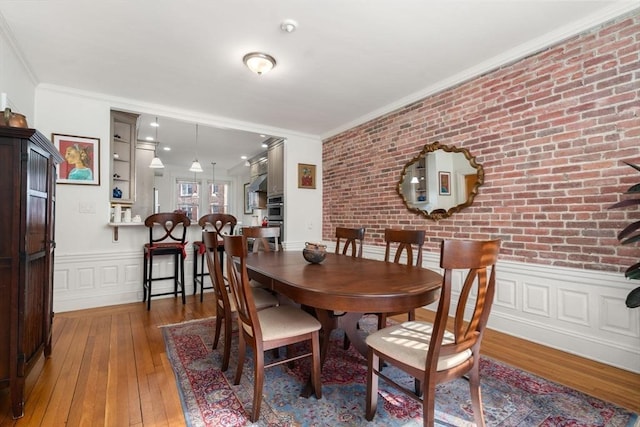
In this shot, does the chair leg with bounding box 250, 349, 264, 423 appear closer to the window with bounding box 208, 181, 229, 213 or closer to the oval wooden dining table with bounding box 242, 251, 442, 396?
the oval wooden dining table with bounding box 242, 251, 442, 396

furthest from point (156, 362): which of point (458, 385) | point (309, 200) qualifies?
point (309, 200)

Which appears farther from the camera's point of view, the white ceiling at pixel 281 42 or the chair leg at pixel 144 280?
the chair leg at pixel 144 280

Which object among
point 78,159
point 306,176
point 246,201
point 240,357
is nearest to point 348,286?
point 240,357

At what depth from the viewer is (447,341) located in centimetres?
146

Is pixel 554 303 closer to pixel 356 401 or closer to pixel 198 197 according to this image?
pixel 356 401

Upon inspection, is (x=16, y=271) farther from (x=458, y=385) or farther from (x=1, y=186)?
(x=458, y=385)

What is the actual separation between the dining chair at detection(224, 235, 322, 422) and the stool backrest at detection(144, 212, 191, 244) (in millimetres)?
2164

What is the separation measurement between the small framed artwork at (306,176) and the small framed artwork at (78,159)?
2867mm

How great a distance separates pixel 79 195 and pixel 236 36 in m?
2.69

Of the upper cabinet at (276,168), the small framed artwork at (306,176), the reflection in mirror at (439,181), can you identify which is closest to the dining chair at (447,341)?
the reflection in mirror at (439,181)

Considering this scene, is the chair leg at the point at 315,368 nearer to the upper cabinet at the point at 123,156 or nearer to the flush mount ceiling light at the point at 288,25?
the flush mount ceiling light at the point at 288,25

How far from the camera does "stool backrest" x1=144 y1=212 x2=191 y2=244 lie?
3.48 metres

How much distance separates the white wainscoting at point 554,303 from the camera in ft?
7.00

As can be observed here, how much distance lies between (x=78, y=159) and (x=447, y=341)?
13.8 ft
